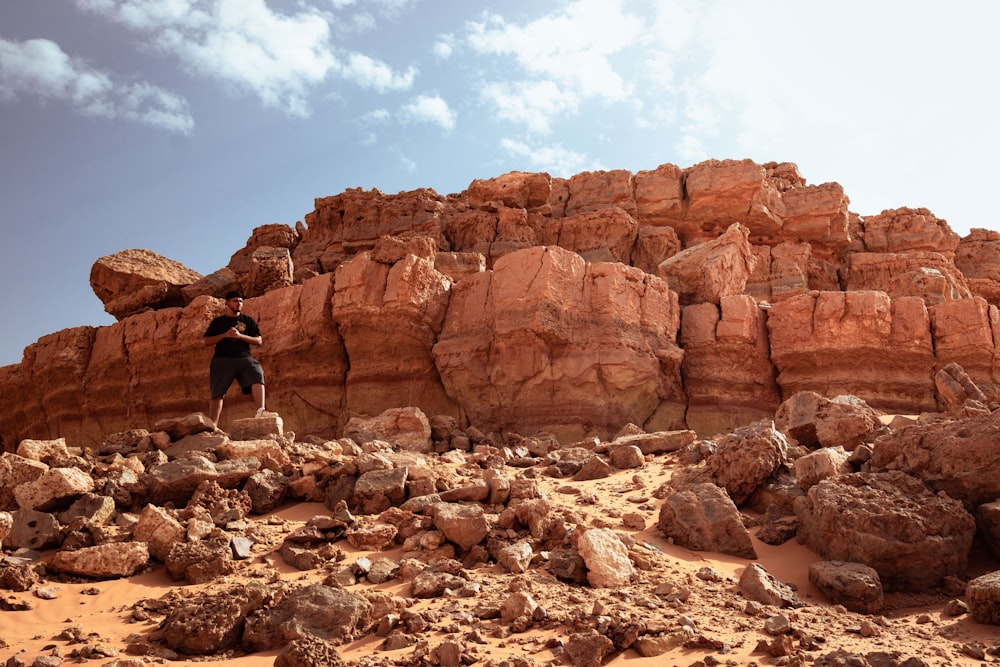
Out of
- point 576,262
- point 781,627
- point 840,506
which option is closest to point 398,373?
point 576,262

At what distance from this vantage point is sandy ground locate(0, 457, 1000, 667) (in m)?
3.30

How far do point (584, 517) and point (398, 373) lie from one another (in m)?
5.52

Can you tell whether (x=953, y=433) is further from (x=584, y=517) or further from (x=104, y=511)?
(x=104, y=511)

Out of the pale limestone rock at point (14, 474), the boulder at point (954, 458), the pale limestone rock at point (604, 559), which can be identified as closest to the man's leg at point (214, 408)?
the pale limestone rock at point (14, 474)

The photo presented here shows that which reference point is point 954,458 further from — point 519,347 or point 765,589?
point 519,347

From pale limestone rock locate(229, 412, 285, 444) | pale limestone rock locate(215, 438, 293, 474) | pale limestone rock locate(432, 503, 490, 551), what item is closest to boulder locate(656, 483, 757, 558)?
pale limestone rock locate(432, 503, 490, 551)

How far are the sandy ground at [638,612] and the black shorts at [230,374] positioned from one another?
3.16 meters

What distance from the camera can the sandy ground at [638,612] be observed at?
3.30 meters

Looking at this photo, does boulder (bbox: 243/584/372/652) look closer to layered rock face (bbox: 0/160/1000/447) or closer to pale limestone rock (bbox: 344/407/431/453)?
pale limestone rock (bbox: 344/407/431/453)

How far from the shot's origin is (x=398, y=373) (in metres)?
10.3

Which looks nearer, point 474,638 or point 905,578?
point 474,638

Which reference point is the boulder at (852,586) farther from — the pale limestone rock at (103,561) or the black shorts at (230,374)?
the black shorts at (230,374)

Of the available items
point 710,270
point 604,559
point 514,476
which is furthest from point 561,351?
point 604,559

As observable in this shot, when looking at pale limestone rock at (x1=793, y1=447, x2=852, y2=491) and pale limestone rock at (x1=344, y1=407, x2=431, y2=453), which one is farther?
pale limestone rock at (x1=344, y1=407, x2=431, y2=453)
